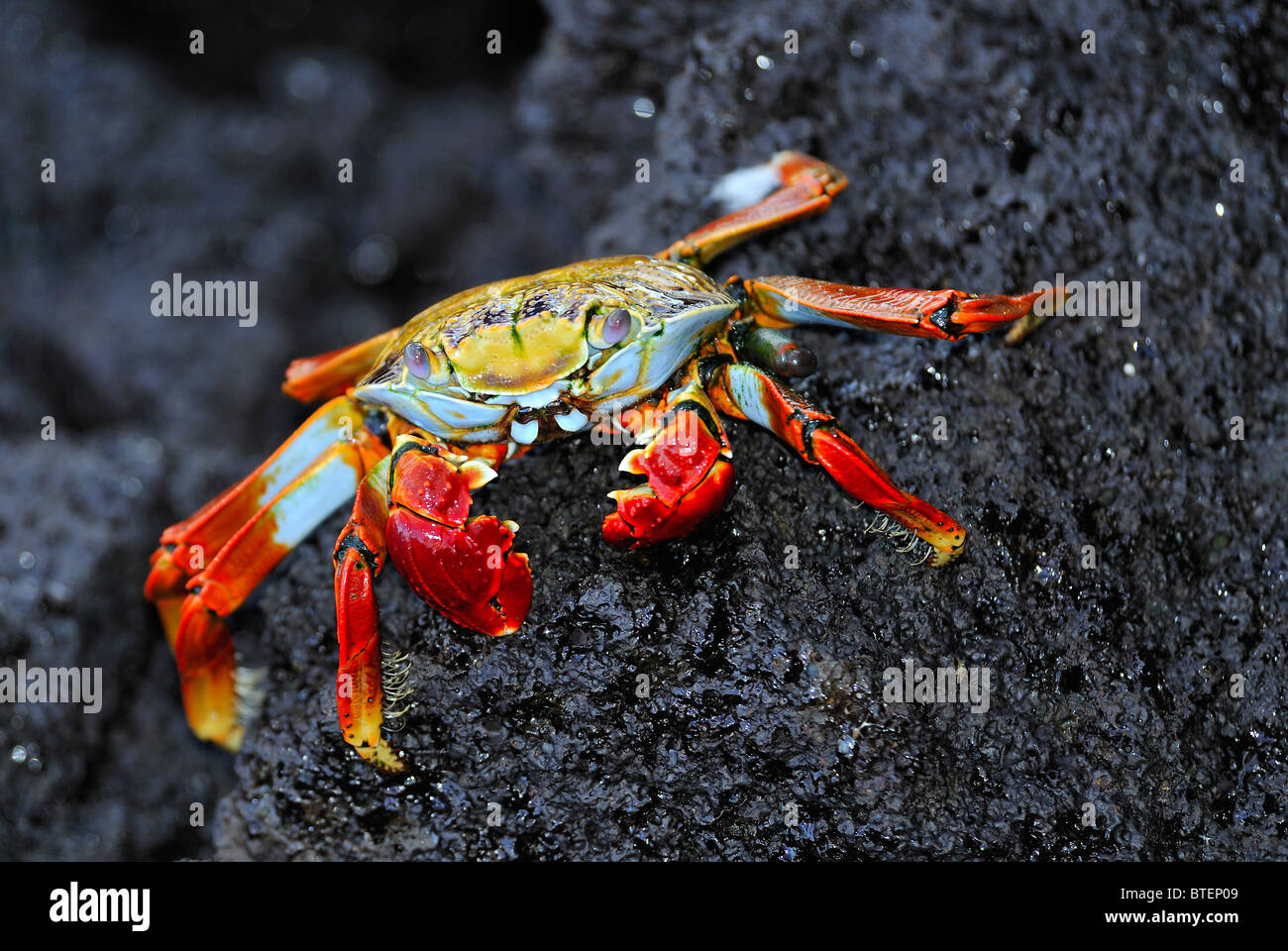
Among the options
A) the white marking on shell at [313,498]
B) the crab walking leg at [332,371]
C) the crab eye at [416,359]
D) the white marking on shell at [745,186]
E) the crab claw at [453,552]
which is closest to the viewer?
the crab claw at [453,552]

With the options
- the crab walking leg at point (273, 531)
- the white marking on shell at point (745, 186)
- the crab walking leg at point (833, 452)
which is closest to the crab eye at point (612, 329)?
the crab walking leg at point (833, 452)

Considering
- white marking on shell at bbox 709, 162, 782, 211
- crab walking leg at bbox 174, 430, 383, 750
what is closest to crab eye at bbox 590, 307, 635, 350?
crab walking leg at bbox 174, 430, 383, 750

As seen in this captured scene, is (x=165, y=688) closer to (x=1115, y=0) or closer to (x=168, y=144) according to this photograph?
(x=168, y=144)

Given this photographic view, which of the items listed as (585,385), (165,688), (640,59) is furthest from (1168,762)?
(165,688)

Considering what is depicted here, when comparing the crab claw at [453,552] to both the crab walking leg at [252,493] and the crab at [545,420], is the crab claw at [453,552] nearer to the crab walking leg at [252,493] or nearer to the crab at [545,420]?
the crab at [545,420]

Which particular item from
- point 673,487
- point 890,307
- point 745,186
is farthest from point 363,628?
point 745,186

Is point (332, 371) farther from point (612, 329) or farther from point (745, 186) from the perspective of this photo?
point (745, 186)
